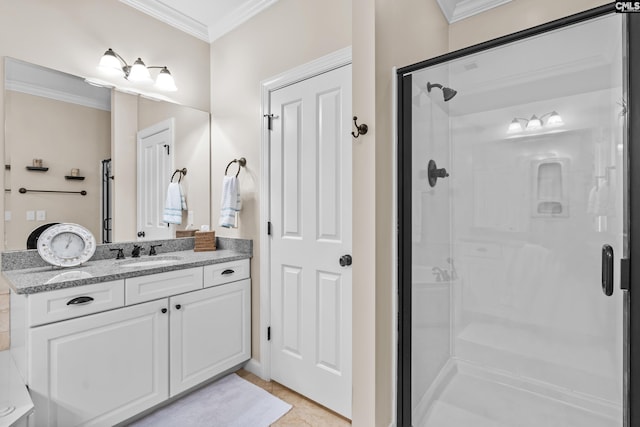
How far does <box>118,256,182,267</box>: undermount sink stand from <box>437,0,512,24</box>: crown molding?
8.17ft

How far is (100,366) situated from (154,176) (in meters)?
1.32

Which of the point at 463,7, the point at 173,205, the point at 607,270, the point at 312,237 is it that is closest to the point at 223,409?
the point at 312,237

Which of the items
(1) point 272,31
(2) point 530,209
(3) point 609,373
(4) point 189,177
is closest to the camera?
(3) point 609,373

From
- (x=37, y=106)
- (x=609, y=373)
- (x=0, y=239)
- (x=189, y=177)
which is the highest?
(x=37, y=106)

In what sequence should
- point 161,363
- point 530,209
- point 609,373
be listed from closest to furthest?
point 609,373, point 530,209, point 161,363

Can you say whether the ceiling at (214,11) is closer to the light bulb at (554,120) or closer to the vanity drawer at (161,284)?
the light bulb at (554,120)

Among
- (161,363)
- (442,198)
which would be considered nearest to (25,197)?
(161,363)

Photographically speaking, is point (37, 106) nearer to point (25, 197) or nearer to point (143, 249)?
point (25, 197)

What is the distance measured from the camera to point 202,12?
2521 millimetres

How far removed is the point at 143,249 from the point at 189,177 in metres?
0.65

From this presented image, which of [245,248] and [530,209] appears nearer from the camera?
[530,209]

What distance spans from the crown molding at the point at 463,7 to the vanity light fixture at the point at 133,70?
2.00 metres

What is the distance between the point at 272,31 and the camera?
232 centimetres

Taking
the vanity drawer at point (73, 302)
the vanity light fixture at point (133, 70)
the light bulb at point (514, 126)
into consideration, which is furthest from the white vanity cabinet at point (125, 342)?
the light bulb at point (514, 126)
